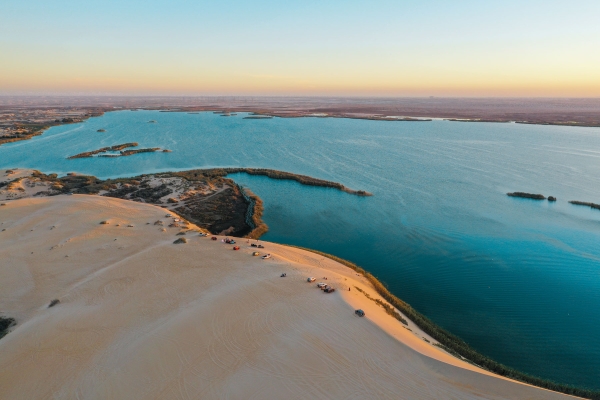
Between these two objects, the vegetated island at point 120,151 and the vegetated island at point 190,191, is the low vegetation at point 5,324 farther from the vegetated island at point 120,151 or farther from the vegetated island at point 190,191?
the vegetated island at point 120,151

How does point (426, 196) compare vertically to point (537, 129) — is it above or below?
below

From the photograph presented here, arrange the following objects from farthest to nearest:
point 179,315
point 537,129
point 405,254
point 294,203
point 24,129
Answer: point 537,129 < point 24,129 < point 294,203 < point 405,254 < point 179,315

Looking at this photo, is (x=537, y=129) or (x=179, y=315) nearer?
(x=179, y=315)

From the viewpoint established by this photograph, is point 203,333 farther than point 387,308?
No

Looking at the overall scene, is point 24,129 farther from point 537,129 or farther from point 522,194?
point 537,129

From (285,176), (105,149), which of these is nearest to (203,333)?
(285,176)

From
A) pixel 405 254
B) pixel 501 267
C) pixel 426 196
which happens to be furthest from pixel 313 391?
pixel 426 196

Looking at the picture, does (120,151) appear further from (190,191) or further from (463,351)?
(463,351)

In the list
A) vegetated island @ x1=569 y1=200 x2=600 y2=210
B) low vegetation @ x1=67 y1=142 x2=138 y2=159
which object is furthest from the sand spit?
low vegetation @ x1=67 y1=142 x2=138 y2=159
